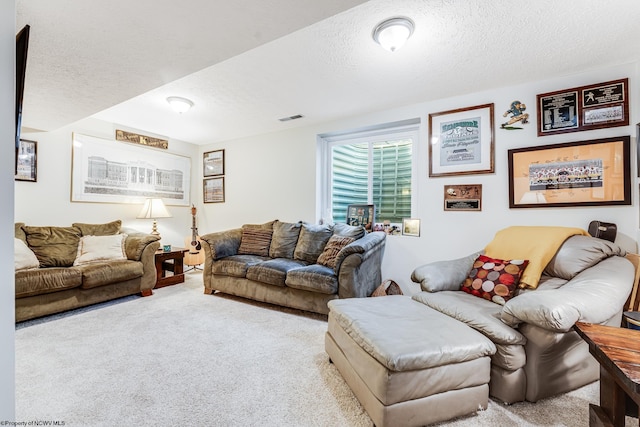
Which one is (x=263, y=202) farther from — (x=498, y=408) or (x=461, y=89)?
(x=498, y=408)

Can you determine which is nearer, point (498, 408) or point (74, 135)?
point (498, 408)

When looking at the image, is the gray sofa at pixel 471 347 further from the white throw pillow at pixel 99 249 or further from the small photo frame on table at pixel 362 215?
the white throw pillow at pixel 99 249

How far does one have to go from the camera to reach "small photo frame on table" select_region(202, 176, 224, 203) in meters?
4.83

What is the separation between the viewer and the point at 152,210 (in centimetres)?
396

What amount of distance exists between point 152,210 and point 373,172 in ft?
10.5

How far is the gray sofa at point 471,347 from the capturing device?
4.10 ft

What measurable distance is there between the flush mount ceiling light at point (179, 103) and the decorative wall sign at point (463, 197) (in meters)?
2.96

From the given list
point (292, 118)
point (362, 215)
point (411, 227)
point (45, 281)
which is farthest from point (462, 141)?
point (45, 281)

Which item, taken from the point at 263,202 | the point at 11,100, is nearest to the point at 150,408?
the point at 11,100

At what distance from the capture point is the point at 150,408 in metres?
1.44

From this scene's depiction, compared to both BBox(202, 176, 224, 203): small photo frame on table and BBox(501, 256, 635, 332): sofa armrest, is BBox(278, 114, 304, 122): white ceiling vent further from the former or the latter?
BBox(501, 256, 635, 332): sofa armrest

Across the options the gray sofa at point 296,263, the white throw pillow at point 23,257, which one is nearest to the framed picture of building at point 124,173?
the white throw pillow at point 23,257

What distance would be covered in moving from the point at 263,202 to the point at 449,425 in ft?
11.8

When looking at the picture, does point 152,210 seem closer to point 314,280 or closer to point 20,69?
point 314,280
